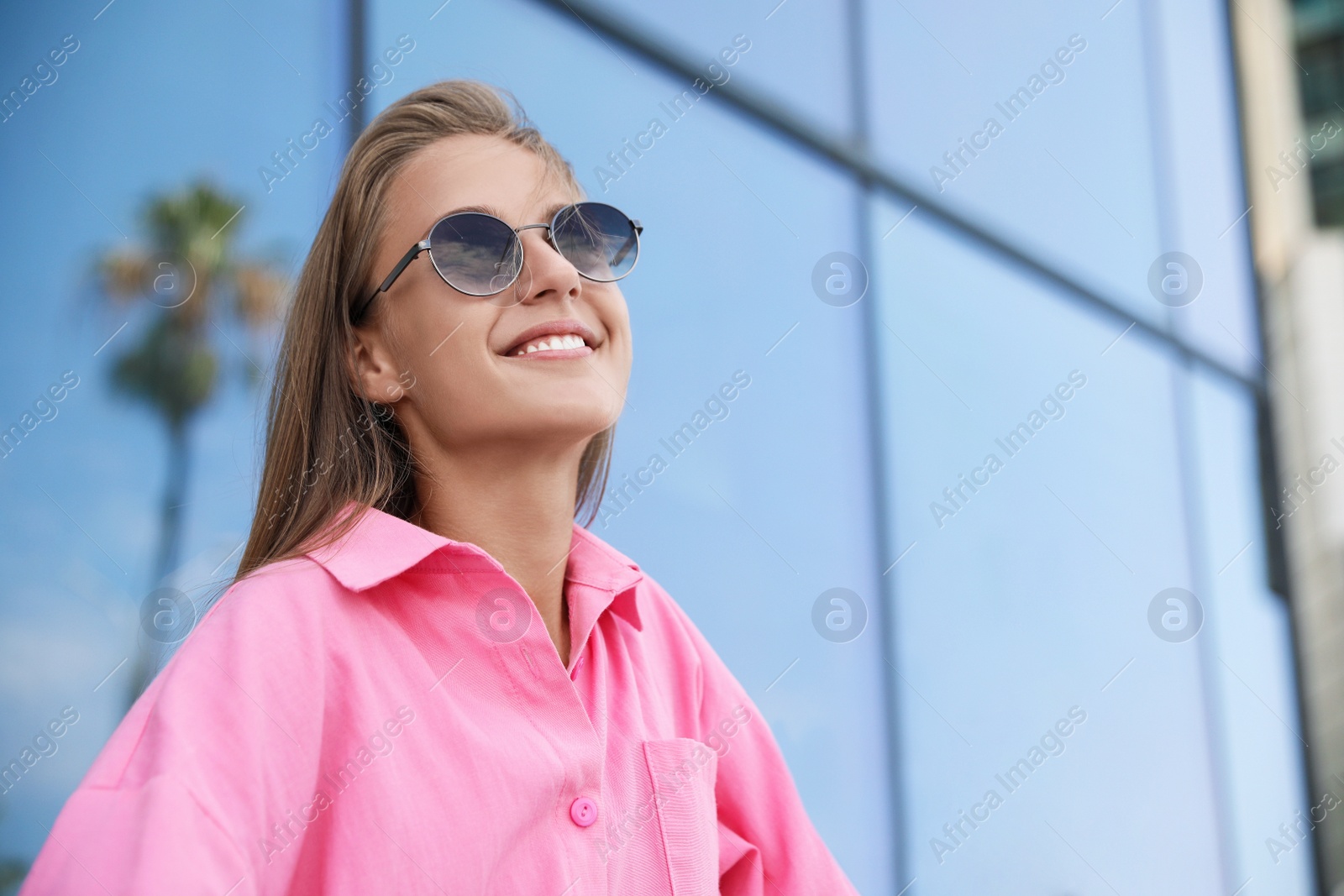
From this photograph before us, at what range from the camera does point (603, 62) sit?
2.40m

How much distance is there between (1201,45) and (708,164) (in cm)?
203

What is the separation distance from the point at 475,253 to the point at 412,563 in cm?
40

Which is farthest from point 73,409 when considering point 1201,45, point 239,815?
point 1201,45

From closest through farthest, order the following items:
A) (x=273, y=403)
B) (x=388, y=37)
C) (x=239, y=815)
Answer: (x=239, y=815)
(x=273, y=403)
(x=388, y=37)

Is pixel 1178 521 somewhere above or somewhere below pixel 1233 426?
below

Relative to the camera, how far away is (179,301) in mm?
1915

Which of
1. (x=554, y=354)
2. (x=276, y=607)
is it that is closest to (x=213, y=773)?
(x=276, y=607)

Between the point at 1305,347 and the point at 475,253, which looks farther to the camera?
the point at 1305,347

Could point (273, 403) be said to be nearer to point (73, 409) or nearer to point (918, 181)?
point (73, 409)

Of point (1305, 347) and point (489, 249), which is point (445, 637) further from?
point (1305, 347)

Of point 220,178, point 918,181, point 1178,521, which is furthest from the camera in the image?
point 1178,521

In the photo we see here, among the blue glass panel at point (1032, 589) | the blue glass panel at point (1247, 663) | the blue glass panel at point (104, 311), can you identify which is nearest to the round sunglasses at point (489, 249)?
the blue glass panel at point (104, 311)

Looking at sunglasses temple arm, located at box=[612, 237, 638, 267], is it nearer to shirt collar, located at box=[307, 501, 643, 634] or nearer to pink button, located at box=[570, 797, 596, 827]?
shirt collar, located at box=[307, 501, 643, 634]

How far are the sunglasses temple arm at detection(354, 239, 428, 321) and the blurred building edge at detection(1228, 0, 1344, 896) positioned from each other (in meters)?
3.21
